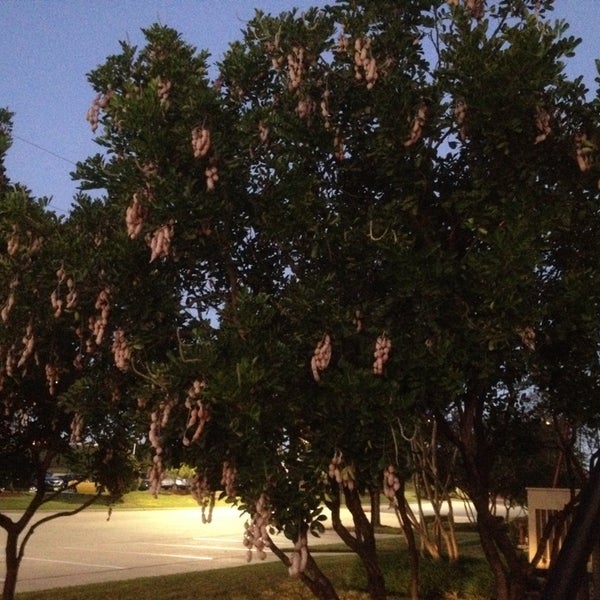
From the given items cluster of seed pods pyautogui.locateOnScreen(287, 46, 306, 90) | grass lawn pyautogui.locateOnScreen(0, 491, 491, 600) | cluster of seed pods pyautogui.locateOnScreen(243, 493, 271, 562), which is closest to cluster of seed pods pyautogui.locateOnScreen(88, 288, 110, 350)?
cluster of seed pods pyautogui.locateOnScreen(243, 493, 271, 562)

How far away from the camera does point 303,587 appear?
14977mm

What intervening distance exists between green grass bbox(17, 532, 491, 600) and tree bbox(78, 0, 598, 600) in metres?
7.20

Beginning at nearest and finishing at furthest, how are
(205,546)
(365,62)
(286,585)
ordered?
(365,62) → (286,585) → (205,546)

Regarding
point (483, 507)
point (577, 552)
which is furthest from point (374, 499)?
point (577, 552)

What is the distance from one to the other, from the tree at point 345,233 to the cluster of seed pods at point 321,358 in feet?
0.09

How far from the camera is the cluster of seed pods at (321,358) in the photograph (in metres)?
5.69

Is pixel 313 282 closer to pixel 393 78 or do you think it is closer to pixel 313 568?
pixel 393 78

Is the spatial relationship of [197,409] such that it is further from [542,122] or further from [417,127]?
[542,122]

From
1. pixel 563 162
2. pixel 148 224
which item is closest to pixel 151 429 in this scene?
pixel 148 224

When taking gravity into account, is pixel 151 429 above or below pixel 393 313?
below

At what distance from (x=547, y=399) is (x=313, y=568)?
237cm

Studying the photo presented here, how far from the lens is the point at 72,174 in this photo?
709 cm

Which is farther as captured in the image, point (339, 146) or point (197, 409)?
point (339, 146)

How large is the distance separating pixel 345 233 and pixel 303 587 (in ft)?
33.0
